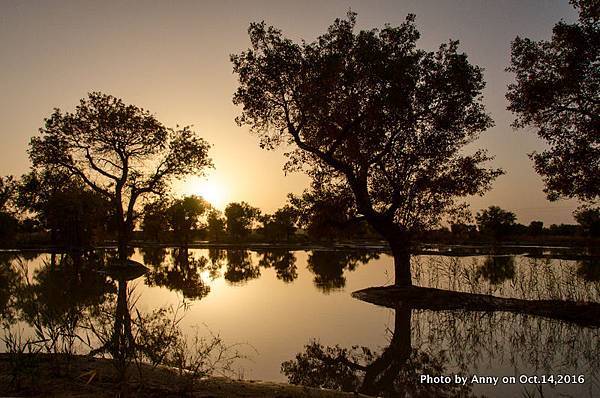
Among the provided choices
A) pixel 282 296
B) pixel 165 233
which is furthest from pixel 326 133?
pixel 165 233

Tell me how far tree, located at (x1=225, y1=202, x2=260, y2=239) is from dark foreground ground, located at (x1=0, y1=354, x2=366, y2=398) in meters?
140

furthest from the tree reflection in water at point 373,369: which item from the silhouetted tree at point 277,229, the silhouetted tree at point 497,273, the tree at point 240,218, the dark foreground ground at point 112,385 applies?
the tree at point 240,218

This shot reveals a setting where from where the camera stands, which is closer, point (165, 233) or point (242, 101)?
point (242, 101)

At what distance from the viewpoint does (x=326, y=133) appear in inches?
1014

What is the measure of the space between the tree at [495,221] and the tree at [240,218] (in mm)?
71986

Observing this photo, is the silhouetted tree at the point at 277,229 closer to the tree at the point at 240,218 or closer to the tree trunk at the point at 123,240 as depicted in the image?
the tree at the point at 240,218

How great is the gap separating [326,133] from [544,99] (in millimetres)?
10848

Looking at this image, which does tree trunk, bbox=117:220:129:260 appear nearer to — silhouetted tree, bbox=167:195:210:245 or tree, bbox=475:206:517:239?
silhouetted tree, bbox=167:195:210:245

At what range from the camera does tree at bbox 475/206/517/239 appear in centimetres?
11375

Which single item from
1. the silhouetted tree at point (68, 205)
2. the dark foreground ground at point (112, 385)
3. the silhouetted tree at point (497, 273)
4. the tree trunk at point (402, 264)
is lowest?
the silhouetted tree at point (497, 273)

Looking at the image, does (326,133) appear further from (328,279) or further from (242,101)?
(328,279)

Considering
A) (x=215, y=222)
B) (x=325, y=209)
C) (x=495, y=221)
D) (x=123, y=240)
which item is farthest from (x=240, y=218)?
(x=325, y=209)

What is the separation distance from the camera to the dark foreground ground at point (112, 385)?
786cm

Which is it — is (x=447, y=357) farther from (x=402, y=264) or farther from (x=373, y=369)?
(x=402, y=264)
